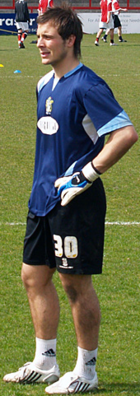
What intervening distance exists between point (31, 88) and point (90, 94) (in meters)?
13.3

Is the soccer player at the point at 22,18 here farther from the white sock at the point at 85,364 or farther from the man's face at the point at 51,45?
the white sock at the point at 85,364

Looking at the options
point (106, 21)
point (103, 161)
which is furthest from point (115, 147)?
point (106, 21)

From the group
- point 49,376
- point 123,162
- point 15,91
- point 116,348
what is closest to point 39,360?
point 49,376

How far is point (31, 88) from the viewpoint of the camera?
54.0 ft

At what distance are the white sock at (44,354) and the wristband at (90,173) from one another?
0.94m

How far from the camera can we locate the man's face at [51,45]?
11.5 ft

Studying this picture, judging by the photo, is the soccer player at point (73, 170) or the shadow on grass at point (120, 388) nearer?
the soccer player at point (73, 170)

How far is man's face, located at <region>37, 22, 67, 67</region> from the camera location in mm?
3492

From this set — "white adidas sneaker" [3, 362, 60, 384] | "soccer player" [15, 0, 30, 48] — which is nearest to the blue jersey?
"white adidas sneaker" [3, 362, 60, 384]

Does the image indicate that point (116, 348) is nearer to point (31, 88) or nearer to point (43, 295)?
point (43, 295)

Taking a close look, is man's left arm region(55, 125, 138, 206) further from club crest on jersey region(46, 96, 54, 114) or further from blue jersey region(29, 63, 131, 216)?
club crest on jersey region(46, 96, 54, 114)

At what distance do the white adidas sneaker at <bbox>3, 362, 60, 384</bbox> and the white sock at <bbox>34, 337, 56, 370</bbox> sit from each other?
0.08ft

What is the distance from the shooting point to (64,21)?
3.49m

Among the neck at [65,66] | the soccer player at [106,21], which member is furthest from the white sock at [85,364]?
the soccer player at [106,21]
